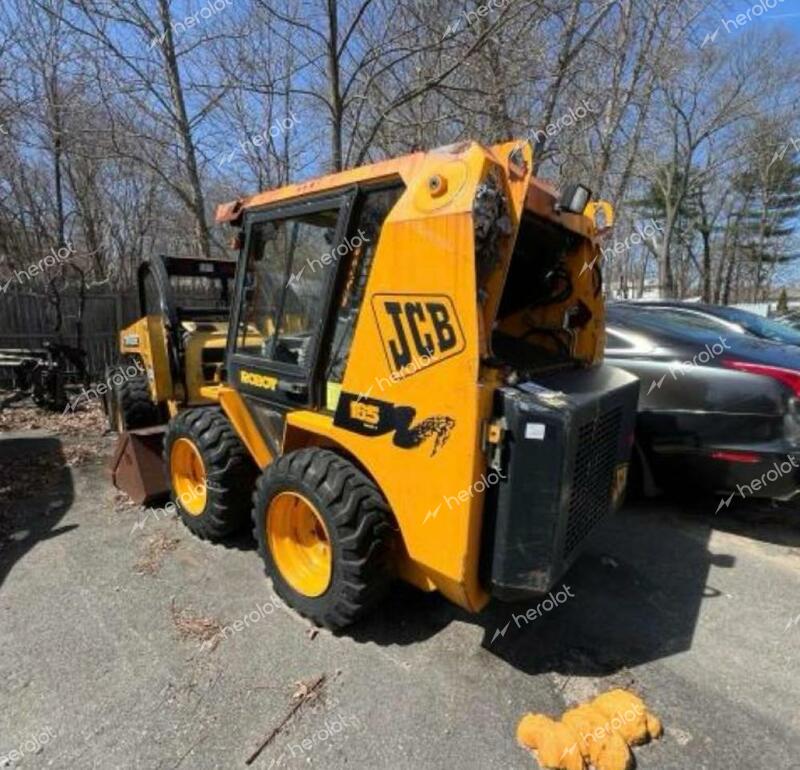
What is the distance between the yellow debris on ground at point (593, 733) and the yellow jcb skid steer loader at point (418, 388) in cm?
53

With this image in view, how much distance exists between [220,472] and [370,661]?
5.22ft

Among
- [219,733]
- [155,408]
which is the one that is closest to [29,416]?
[155,408]

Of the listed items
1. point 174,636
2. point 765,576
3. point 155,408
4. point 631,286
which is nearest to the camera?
point 174,636

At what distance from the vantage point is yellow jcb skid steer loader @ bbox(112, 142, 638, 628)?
248 cm

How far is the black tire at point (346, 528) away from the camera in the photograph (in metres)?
2.86

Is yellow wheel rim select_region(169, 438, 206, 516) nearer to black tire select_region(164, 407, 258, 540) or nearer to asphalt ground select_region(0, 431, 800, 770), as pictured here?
black tire select_region(164, 407, 258, 540)

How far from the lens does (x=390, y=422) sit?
9.09ft

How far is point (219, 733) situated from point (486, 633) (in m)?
1.40

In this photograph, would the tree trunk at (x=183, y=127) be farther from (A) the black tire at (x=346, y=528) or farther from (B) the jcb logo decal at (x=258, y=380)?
(A) the black tire at (x=346, y=528)

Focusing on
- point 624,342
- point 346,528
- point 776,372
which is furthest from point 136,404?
point 776,372

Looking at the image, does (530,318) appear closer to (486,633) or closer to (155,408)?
(486,633)

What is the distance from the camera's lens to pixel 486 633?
→ 126 inches

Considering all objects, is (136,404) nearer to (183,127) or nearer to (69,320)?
(183,127)

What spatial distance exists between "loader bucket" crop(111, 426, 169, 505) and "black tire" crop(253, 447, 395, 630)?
218 centimetres
